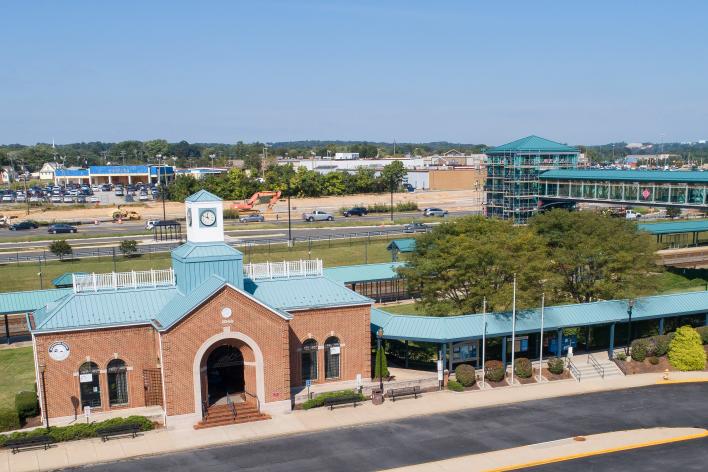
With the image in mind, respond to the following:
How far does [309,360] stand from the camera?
35969mm

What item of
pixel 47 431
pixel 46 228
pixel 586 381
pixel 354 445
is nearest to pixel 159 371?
pixel 47 431

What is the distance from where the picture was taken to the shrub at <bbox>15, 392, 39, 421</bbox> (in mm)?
31531

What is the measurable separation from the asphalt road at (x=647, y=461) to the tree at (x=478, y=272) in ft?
38.7

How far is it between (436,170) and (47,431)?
14609 cm

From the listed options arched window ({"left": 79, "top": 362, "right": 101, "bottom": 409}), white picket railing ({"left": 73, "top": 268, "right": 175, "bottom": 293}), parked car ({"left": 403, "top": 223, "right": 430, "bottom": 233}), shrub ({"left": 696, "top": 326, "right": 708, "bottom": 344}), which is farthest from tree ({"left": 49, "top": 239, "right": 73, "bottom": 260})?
shrub ({"left": 696, "top": 326, "right": 708, "bottom": 344})

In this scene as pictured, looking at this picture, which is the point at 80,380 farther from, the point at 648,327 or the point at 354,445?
the point at 648,327

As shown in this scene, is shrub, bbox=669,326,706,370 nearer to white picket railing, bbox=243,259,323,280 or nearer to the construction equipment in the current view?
white picket railing, bbox=243,259,323,280

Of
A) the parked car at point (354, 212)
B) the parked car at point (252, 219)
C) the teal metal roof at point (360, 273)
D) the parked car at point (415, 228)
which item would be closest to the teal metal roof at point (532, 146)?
the parked car at point (415, 228)

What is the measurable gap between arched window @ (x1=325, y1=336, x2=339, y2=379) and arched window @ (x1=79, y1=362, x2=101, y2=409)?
1157 centimetres

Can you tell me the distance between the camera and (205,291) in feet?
104

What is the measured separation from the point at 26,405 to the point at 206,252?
36.2 feet

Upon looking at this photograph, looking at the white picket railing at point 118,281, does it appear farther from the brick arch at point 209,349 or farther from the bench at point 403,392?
the bench at point 403,392

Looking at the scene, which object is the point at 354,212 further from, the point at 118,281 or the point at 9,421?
the point at 9,421

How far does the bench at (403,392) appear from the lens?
35062 millimetres
